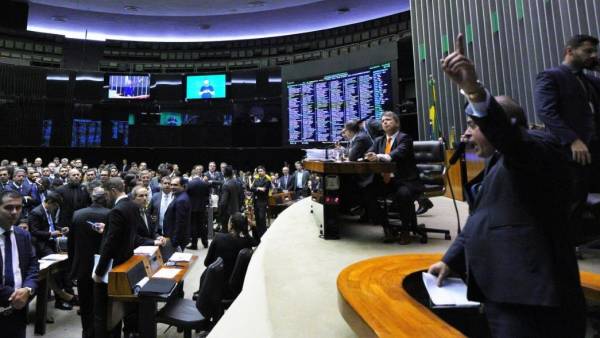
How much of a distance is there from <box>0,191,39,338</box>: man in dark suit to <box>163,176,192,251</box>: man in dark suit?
230cm

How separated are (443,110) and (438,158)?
3.08 m

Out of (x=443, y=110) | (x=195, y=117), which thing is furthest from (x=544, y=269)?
(x=195, y=117)

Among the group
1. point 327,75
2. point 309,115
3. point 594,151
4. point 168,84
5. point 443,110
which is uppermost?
point 168,84

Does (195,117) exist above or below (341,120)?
above

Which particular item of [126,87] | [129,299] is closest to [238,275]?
[129,299]

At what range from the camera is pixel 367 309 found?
111 cm

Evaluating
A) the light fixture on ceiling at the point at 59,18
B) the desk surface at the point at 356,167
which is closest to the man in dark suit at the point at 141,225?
the desk surface at the point at 356,167

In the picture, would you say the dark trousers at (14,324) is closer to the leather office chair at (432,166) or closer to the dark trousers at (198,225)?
the leather office chair at (432,166)

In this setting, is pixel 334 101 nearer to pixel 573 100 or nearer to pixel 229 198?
pixel 229 198

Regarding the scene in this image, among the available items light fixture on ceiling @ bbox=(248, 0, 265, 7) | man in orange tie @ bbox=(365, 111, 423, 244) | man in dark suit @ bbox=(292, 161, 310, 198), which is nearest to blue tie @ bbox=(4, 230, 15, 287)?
man in orange tie @ bbox=(365, 111, 423, 244)

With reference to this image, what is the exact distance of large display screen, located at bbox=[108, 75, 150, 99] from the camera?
37.6 ft

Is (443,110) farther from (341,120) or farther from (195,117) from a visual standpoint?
(195,117)

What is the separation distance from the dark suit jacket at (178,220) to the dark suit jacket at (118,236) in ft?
5.27

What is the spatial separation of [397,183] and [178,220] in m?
3.10
